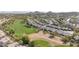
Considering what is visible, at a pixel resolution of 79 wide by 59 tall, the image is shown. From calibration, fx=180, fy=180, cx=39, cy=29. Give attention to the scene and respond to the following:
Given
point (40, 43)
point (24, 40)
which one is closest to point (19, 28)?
point (24, 40)

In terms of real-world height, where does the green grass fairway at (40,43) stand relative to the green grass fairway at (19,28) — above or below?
below

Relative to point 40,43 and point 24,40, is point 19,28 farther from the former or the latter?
point 40,43

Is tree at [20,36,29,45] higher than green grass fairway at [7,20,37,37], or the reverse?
green grass fairway at [7,20,37,37]

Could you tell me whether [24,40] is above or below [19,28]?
below

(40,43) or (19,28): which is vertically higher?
(19,28)

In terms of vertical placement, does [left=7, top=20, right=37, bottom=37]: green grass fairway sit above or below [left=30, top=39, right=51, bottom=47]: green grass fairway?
above

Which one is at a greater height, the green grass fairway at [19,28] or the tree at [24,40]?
the green grass fairway at [19,28]
